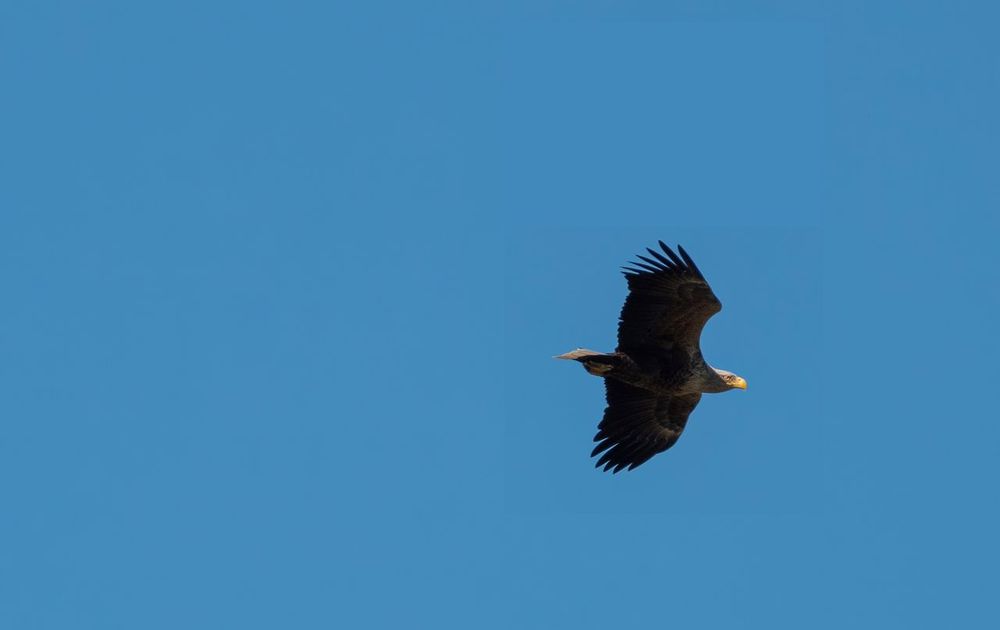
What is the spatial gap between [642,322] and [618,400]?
1748 mm

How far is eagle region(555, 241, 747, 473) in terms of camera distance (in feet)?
98.7

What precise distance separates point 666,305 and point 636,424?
247 cm

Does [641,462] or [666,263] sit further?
[641,462]

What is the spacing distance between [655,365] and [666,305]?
3.33 feet

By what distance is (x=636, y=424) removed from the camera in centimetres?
3198

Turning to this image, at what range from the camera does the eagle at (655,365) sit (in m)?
30.1

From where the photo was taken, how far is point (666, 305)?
30.3 meters

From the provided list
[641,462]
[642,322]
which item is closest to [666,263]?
[642,322]

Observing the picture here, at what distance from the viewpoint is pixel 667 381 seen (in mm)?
30984

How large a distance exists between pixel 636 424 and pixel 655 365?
1499 millimetres

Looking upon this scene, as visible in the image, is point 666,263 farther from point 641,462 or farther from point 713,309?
point 641,462

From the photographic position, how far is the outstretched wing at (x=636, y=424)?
31750 mm

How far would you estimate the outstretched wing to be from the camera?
3175cm

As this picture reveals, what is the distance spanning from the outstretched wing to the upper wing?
4.33 feet
